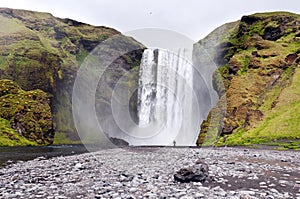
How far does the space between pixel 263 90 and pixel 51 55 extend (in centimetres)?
10376

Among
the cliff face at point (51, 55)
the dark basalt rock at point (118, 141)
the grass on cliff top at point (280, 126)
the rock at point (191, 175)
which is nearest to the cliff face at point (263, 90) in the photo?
the grass on cliff top at point (280, 126)

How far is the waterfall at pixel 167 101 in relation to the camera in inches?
3346

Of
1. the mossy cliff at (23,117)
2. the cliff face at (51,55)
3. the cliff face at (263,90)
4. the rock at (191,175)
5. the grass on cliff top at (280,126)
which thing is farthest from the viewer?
the cliff face at (51,55)

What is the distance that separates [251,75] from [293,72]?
10.1m

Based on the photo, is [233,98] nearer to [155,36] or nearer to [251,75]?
[251,75]

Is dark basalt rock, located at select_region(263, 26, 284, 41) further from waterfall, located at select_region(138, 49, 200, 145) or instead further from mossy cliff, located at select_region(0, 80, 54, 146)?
mossy cliff, located at select_region(0, 80, 54, 146)

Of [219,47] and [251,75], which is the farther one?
[219,47]

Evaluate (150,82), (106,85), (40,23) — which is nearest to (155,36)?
(150,82)

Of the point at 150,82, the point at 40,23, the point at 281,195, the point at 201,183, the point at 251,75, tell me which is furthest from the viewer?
the point at 40,23


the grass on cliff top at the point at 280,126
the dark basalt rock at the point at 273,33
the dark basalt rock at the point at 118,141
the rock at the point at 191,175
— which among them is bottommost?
the dark basalt rock at the point at 118,141

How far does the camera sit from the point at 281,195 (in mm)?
9914

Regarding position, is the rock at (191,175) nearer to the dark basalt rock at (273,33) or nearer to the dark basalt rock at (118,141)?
the dark basalt rock at (118,141)

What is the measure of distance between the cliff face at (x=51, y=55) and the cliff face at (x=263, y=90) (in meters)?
62.9

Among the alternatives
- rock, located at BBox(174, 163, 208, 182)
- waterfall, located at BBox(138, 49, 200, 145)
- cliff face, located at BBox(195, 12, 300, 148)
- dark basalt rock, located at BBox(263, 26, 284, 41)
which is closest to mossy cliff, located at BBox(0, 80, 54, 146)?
waterfall, located at BBox(138, 49, 200, 145)
